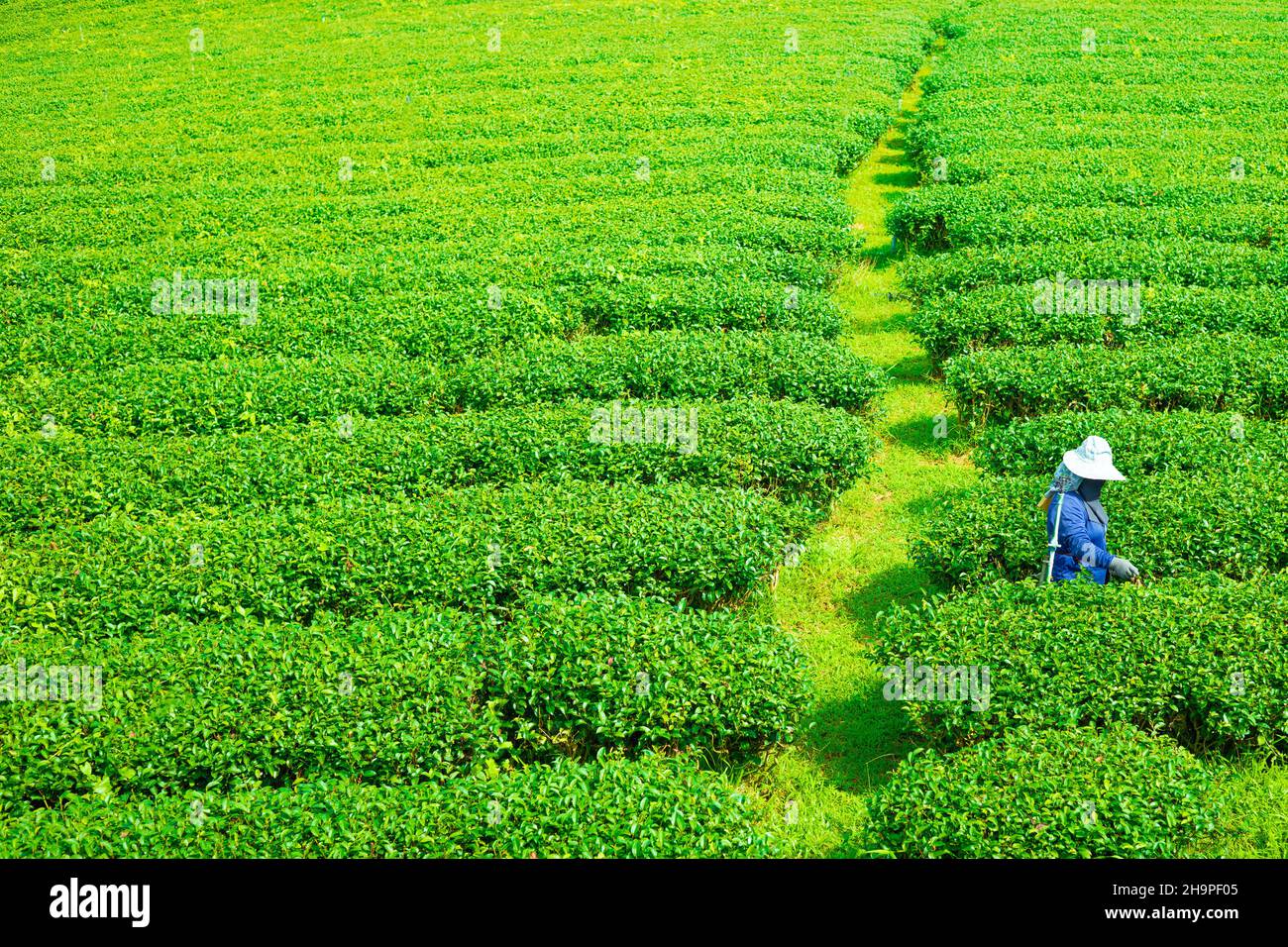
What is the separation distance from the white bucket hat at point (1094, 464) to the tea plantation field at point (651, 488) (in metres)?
1.27

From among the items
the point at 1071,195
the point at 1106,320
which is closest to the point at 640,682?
the point at 1106,320

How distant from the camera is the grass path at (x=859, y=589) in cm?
1160

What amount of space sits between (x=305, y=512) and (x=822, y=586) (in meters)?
7.22

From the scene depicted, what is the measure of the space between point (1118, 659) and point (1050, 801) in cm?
230

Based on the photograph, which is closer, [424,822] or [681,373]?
[424,822]

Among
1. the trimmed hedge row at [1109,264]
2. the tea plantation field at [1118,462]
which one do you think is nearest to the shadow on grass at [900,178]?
the tea plantation field at [1118,462]

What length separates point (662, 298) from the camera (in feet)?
70.8

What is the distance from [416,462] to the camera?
1622 centimetres

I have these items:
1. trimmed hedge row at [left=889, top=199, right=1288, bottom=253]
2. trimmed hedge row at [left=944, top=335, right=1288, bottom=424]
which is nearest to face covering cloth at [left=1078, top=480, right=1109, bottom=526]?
trimmed hedge row at [left=944, top=335, right=1288, bottom=424]

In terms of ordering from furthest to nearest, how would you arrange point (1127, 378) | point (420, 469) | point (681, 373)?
1. point (681, 373)
2. point (1127, 378)
3. point (420, 469)

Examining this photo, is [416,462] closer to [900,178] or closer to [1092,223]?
[1092,223]

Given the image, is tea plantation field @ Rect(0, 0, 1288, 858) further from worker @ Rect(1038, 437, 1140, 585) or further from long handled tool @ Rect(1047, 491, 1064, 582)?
worker @ Rect(1038, 437, 1140, 585)

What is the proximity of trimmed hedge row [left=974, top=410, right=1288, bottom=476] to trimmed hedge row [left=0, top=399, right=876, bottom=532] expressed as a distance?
2.13 metres

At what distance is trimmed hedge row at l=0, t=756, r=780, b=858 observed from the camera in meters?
9.45
